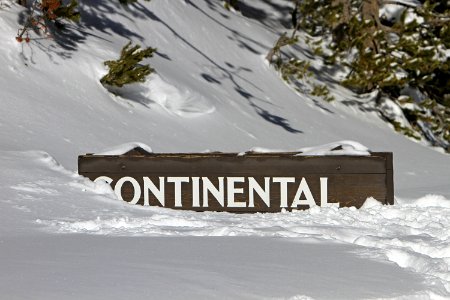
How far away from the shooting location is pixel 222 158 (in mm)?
8492

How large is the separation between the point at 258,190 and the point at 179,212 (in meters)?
0.90

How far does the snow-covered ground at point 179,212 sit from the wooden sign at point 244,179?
23 cm

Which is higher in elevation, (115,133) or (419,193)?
(115,133)

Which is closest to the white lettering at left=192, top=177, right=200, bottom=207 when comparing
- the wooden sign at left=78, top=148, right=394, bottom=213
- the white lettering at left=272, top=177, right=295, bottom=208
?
the wooden sign at left=78, top=148, right=394, bottom=213

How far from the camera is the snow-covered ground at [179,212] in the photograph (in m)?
4.55

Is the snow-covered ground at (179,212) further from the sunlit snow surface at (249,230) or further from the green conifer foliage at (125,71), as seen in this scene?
the green conifer foliage at (125,71)

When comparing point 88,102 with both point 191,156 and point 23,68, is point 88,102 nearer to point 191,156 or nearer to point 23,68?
point 23,68

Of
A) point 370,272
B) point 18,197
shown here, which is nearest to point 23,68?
point 18,197

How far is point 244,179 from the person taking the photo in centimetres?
849

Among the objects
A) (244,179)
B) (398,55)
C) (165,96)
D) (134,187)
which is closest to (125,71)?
(165,96)

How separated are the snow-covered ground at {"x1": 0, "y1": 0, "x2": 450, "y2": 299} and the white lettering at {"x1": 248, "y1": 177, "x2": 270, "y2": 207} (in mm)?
465

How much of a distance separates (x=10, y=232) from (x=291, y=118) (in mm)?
11048

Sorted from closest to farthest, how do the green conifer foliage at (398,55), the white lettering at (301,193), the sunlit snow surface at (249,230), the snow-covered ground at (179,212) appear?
1. the snow-covered ground at (179,212)
2. the sunlit snow surface at (249,230)
3. the white lettering at (301,193)
4. the green conifer foliage at (398,55)

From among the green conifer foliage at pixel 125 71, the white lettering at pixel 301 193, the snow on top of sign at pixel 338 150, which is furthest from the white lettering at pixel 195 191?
the green conifer foliage at pixel 125 71
